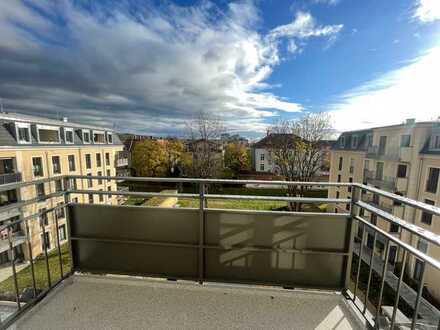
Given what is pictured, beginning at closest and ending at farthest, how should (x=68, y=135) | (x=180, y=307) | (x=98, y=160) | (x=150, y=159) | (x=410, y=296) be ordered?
(x=180, y=307)
(x=410, y=296)
(x=68, y=135)
(x=98, y=160)
(x=150, y=159)

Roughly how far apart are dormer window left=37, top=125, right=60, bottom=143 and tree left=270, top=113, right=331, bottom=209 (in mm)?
13352

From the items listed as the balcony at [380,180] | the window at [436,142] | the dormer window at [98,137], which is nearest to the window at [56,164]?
the dormer window at [98,137]

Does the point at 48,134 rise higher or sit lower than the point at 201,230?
higher

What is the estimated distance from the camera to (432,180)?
8164 millimetres

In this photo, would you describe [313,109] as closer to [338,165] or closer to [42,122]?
[338,165]

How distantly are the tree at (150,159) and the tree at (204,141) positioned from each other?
668 cm

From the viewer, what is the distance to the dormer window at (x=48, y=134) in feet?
34.6

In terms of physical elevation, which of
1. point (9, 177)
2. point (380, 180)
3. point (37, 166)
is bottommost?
point (380, 180)

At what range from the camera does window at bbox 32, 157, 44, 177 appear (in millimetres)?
9897

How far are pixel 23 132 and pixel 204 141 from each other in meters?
9.63

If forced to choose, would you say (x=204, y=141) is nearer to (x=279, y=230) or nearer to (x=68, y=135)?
(x=68, y=135)

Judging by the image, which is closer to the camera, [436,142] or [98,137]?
[436,142]

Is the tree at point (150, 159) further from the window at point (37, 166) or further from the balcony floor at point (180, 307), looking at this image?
the balcony floor at point (180, 307)

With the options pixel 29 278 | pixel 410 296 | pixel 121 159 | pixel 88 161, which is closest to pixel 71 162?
pixel 88 161
